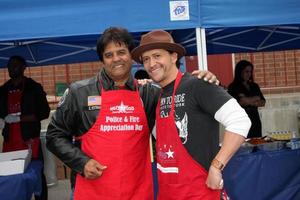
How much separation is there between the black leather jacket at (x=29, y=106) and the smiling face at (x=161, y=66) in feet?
10.2

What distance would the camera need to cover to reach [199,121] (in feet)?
7.52

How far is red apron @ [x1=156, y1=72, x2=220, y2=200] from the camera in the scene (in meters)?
2.28

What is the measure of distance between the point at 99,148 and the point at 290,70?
715cm

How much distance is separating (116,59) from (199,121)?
598 mm

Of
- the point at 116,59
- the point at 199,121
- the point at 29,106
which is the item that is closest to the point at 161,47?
the point at 116,59

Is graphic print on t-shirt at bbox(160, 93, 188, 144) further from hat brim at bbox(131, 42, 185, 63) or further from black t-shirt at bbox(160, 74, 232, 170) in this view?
hat brim at bbox(131, 42, 185, 63)

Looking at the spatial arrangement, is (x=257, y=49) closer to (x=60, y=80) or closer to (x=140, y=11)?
(x=60, y=80)

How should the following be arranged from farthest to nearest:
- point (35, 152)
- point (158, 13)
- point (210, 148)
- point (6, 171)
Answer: point (35, 152), point (6, 171), point (158, 13), point (210, 148)

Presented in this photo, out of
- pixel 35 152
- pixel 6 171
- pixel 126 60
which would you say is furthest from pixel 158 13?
pixel 35 152

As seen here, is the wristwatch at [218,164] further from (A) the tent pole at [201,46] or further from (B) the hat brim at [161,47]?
(A) the tent pole at [201,46]

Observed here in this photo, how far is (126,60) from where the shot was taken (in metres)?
2.61

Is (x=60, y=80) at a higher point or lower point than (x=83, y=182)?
higher

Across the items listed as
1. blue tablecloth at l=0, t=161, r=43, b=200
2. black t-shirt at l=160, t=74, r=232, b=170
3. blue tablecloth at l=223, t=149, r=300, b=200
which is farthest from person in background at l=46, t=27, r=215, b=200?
blue tablecloth at l=223, t=149, r=300, b=200

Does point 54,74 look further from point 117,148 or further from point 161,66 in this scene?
point 161,66
